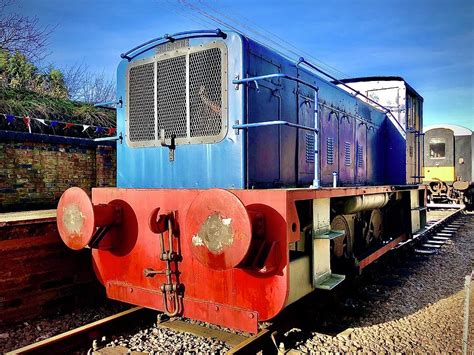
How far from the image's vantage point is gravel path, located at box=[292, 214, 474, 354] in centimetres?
358

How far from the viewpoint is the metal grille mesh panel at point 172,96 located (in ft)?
12.7

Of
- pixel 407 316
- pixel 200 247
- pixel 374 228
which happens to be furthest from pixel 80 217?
pixel 374 228

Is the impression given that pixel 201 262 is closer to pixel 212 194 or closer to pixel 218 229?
pixel 218 229

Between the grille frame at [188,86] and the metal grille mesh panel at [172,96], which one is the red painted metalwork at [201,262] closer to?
the grille frame at [188,86]

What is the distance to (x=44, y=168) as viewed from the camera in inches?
283

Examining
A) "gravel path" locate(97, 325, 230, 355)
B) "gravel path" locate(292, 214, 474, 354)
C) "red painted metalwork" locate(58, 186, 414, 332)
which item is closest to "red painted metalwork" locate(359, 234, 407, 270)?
"gravel path" locate(292, 214, 474, 354)

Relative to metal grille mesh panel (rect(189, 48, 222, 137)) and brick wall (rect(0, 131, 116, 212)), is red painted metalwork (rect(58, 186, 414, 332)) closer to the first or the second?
metal grille mesh panel (rect(189, 48, 222, 137))

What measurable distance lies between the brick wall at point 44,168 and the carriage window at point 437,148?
16525mm

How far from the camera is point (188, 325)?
3.87m

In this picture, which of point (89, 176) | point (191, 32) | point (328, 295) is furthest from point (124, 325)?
point (89, 176)

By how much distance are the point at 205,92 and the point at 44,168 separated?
15.6 ft

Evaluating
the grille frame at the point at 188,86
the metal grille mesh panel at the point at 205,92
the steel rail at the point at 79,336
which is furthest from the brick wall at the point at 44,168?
the metal grille mesh panel at the point at 205,92

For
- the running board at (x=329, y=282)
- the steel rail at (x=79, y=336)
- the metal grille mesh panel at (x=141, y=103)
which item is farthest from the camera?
the metal grille mesh panel at (x=141, y=103)

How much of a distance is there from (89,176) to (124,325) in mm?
4819
